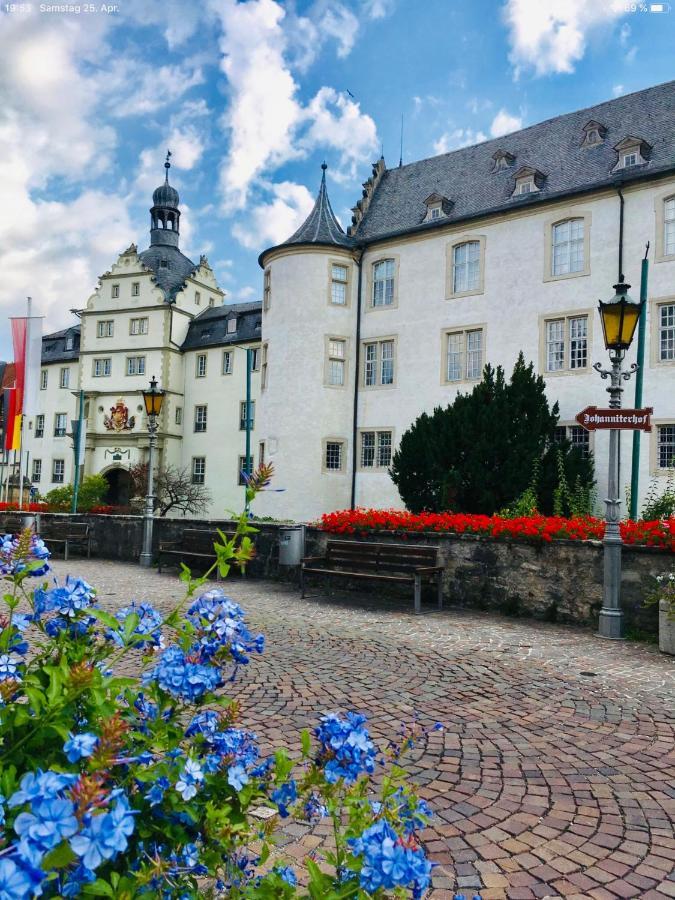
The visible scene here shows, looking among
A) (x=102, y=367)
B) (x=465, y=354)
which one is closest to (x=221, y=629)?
(x=465, y=354)

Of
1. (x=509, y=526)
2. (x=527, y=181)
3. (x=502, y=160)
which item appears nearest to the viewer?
(x=509, y=526)

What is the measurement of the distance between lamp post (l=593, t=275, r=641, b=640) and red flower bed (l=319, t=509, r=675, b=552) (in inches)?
16.5

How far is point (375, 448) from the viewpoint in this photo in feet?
82.6

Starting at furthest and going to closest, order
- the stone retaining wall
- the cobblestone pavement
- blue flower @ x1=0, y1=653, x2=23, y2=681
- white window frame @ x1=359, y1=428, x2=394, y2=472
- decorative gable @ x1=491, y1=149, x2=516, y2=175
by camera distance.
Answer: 1. decorative gable @ x1=491, y1=149, x2=516, y2=175
2. white window frame @ x1=359, y1=428, x2=394, y2=472
3. the stone retaining wall
4. the cobblestone pavement
5. blue flower @ x1=0, y1=653, x2=23, y2=681

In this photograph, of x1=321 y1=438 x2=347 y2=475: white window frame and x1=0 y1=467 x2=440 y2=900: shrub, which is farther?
x1=321 y1=438 x2=347 y2=475: white window frame

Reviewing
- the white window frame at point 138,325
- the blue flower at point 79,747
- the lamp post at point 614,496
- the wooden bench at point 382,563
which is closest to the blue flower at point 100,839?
the blue flower at point 79,747

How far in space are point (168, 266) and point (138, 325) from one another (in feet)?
15.9

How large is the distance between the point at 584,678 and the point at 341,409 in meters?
19.8

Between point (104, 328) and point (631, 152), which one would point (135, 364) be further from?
point (631, 152)

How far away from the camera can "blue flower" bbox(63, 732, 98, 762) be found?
137 cm

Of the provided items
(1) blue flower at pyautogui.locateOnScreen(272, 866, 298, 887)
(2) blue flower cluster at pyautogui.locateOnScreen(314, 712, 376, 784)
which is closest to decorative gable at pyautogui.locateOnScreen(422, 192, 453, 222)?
(2) blue flower cluster at pyautogui.locateOnScreen(314, 712, 376, 784)

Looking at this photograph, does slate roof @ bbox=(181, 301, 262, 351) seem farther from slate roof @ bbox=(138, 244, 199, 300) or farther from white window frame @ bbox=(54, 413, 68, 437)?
white window frame @ bbox=(54, 413, 68, 437)

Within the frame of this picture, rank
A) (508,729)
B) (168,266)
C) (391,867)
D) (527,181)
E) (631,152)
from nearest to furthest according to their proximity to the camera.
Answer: (391,867)
(508,729)
(631,152)
(527,181)
(168,266)

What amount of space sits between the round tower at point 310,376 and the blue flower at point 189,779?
75.7 ft
